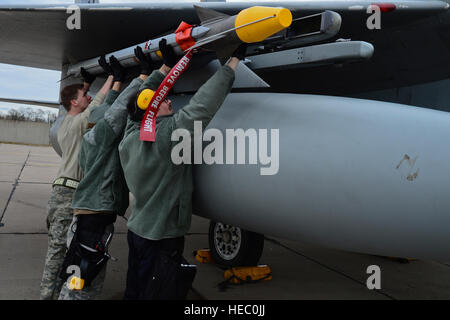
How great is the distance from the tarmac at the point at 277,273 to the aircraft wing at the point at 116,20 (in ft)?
7.32

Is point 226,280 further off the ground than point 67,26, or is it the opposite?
point 67,26

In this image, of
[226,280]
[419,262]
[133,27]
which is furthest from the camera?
[419,262]

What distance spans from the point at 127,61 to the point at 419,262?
4.24 m

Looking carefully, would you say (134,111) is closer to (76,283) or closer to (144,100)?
(144,100)

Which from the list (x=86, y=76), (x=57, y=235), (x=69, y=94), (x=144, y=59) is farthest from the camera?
(x=86, y=76)

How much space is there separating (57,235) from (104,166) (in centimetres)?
75

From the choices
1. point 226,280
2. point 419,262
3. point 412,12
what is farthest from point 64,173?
point 419,262

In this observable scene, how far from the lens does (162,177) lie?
2268 mm

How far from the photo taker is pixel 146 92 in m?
2.25

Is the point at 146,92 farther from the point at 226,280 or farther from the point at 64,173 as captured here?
the point at 226,280

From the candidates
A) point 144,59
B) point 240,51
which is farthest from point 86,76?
point 240,51

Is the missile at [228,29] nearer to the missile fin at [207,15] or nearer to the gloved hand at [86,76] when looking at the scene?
the missile fin at [207,15]

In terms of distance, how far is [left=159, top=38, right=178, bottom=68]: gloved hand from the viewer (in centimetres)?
252

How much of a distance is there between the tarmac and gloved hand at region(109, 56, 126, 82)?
1753 mm
